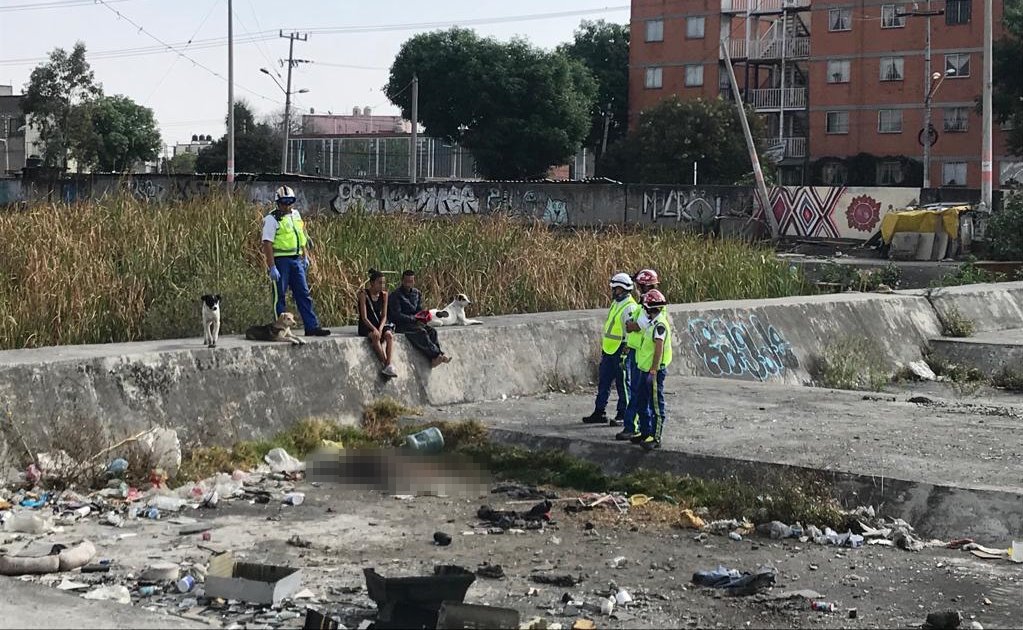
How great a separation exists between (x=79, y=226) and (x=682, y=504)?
7686 millimetres

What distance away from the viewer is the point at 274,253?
12250mm

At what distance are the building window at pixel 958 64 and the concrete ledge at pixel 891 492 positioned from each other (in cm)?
5799

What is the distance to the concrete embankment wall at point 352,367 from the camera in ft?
31.5

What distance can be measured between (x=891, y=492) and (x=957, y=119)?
59.2 meters

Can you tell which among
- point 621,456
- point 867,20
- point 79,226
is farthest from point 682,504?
point 867,20

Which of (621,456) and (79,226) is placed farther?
(79,226)

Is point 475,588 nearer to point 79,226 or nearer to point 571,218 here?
point 79,226

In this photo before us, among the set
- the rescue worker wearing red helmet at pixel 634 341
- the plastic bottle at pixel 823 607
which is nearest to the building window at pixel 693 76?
the rescue worker wearing red helmet at pixel 634 341

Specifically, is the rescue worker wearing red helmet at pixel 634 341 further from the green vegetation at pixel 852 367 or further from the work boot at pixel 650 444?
the green vegetation at pixel 852 367

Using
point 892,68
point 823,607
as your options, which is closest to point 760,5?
point 892,68

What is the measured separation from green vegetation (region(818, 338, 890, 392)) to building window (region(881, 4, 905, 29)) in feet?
173

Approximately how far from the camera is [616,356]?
36.0ft

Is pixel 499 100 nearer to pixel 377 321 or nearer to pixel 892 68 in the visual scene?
pixel 892 68

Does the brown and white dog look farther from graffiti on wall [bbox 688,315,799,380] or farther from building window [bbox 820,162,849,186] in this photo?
building window [bbox 820,162,849,186]
